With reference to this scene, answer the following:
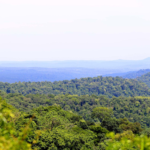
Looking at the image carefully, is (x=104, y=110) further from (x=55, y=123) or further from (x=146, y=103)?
(x=146, y=103)

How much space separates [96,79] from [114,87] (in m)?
10.0

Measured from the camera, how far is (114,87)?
229 ft

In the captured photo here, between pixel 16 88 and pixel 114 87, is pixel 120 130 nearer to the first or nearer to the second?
pixel 16 88

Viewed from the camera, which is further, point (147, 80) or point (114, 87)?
point (147, 80)

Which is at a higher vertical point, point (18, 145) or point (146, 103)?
point (18, 145)

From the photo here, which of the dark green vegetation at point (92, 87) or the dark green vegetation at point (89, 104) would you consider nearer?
the dark green vegetation at point (89, 104)

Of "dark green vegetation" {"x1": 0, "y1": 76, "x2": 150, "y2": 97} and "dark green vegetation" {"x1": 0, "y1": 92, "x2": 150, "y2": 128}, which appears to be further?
"dark green vegetation" {"x1": 0, "y1": 76, "x2": 150, "y2": 97}

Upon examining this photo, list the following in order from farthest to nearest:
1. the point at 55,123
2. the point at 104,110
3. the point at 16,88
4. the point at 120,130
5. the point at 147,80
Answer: the point at 147,80 → the point at 16,88 → the point at 104,110 → the point at 120,130 → the point at 55,123

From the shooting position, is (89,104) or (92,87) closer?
(89,104)

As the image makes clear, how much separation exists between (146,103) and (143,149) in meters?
41.6

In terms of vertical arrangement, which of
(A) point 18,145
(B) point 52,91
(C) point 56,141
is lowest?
(B) point 52,91

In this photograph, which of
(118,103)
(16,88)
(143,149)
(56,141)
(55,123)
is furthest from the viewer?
(16,88)

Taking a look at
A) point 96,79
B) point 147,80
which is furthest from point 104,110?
point 147,80

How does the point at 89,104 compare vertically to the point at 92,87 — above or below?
below
